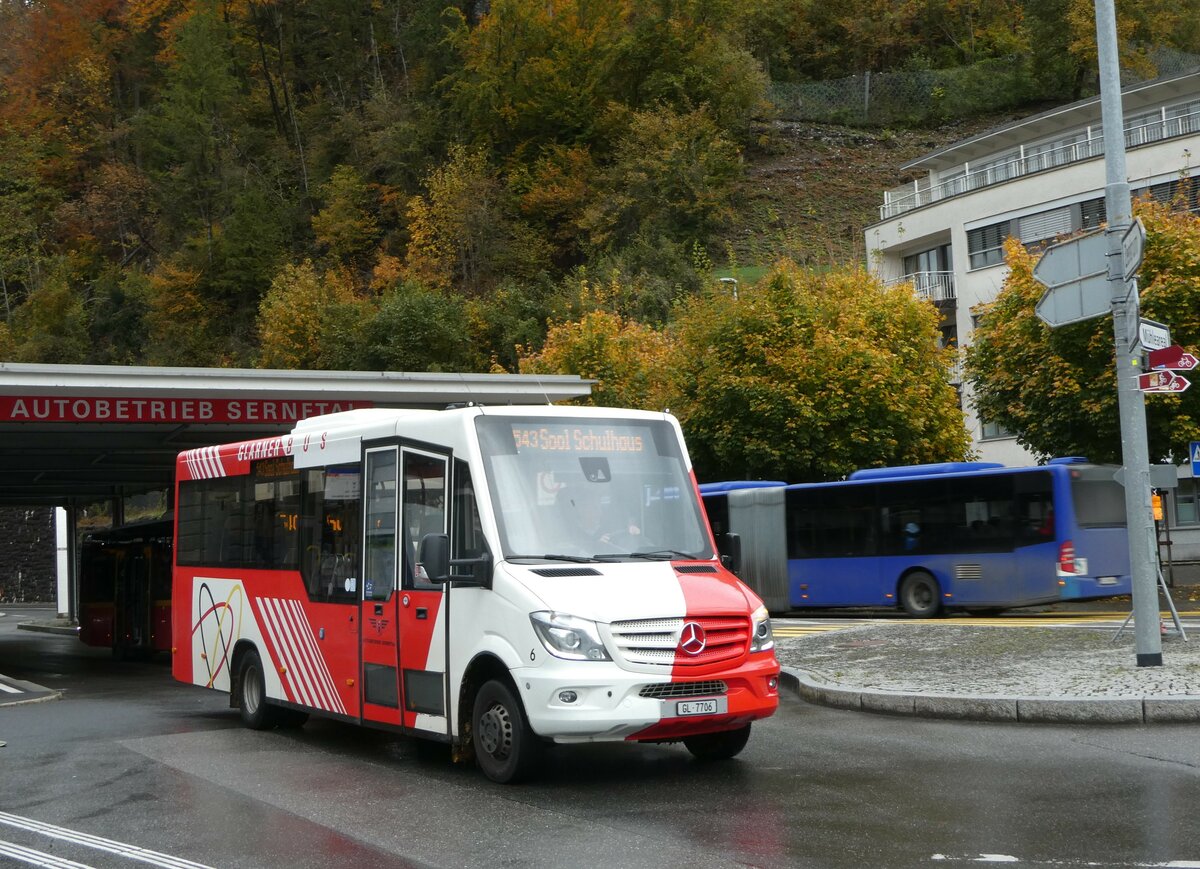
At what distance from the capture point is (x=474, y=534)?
10055 millimetres

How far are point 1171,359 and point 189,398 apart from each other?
46.9ft

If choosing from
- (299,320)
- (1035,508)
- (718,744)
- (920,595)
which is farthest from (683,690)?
(299,320)

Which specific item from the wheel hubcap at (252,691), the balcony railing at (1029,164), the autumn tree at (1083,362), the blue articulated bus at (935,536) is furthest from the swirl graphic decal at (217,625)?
the balcony railing at (1029,164)

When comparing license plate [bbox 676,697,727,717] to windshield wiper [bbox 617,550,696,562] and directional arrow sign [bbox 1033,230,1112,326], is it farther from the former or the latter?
directional arrow sign [bbox 1033,230,1112,326]

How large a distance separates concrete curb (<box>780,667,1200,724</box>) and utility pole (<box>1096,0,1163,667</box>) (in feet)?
7.67

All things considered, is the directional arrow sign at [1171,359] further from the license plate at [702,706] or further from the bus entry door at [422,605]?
the bus entry door at [422,605]

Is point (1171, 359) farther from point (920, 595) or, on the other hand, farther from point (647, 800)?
point (920, 595)

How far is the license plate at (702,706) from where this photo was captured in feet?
30.1

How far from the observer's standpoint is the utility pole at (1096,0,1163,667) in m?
13.6

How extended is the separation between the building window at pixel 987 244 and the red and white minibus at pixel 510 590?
1473 inches

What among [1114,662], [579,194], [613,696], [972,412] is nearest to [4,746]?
[613,696]

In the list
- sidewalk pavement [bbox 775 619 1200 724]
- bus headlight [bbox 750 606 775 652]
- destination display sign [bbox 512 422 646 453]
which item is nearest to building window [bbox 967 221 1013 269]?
sidewalk pavement [bbox 775 619 1200 724]

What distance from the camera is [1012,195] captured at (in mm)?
45594

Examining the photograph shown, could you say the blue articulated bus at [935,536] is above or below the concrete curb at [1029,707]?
above
